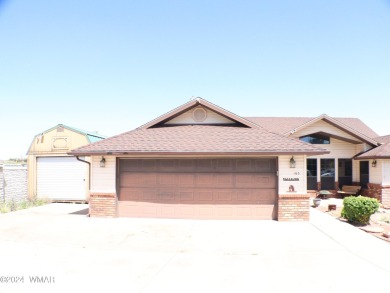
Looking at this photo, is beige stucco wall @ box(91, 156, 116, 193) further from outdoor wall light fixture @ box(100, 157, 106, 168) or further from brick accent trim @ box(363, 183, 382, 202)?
brick accent trim @ box(363, 183, 382, 202)

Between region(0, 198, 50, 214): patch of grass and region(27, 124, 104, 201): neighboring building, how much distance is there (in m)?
0.40

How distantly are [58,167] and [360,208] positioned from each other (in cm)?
1481

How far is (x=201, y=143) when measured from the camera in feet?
32.2

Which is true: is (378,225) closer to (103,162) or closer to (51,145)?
(103,162)

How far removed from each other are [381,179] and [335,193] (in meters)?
3.04

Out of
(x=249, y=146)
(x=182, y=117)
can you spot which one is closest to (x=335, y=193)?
(x=249, y=146)

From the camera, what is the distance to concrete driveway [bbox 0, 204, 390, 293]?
4.54 m

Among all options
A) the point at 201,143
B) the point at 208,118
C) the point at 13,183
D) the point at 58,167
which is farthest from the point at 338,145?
the point at 13,183

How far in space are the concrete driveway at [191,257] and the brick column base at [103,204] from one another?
2.46 feet

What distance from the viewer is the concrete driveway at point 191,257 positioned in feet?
14.9

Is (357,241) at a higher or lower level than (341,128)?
lower

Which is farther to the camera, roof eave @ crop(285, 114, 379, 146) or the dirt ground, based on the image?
roof eave @ crop(285, 114, 379, 146)

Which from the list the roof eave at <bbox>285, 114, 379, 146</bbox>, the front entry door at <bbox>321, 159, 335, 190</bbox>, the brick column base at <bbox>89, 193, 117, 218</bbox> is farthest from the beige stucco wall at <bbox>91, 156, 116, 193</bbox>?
the front entry door at <bbox>321, 159, 335, 190</bbox>

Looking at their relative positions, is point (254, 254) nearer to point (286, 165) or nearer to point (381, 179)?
point (286, 165)
